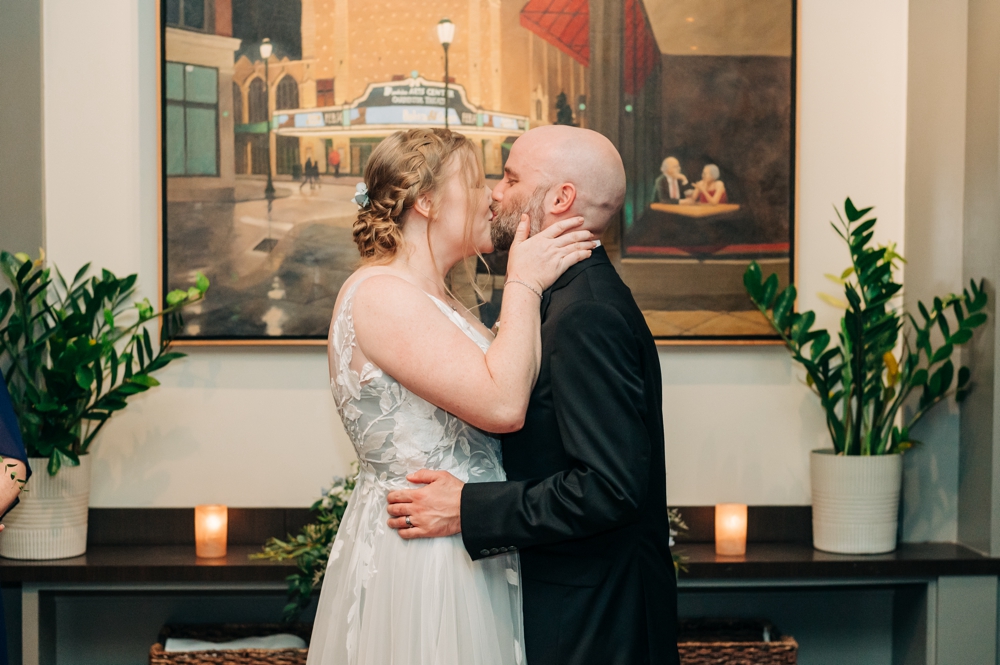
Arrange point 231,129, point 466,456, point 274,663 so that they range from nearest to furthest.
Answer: point 466,456 < point 274,663 < point 231,129

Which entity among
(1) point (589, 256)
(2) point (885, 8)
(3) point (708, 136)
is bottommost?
(1) point (589, 256)

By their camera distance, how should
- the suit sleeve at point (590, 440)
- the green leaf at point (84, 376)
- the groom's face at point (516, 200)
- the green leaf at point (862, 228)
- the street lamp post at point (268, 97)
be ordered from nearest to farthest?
the suit sleeve at point (590, 440), the groom's face at point (516, 200), the green leaf at point (84, 376), the green leaf at point (862, 228), the street lamp post at point (268, 97)

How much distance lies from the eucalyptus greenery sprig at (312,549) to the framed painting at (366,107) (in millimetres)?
531

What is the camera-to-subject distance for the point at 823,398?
111 inches

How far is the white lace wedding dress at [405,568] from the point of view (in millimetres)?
1729

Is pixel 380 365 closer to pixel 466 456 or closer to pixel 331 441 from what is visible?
pixel 466 456

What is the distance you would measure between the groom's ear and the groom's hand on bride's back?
0.55 meters

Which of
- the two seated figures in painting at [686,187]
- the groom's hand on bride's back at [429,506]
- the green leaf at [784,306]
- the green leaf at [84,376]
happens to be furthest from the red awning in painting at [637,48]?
the green leaf at [84,376]

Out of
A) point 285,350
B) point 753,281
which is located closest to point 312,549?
point 285,350

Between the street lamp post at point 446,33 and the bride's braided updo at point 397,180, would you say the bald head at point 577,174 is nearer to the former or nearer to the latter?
the bride's braided updo at point 397,180

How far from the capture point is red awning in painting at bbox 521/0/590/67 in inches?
116

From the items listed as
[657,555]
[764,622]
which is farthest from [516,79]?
[764,622]

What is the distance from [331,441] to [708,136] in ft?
5.22

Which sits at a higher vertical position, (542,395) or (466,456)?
(542,395)
